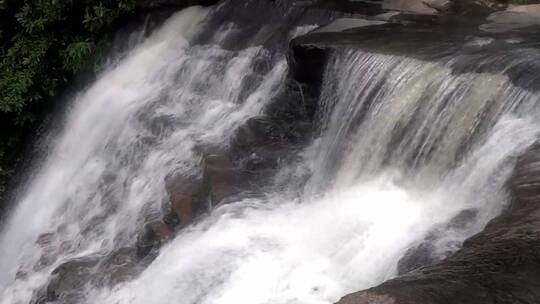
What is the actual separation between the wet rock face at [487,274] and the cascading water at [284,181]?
72 cm

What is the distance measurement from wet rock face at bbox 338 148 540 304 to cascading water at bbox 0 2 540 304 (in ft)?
2.37

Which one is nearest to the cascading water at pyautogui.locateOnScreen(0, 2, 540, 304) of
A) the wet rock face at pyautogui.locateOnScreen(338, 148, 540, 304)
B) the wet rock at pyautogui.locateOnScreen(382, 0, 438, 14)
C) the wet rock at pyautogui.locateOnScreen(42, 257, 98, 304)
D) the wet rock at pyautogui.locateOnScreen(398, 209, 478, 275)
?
the wet rock at pyautogui.locateOnScreen(398, 209, 478, 275)

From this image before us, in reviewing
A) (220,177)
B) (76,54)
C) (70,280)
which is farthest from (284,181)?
(76,54)

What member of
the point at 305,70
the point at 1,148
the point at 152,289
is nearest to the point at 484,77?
the point at 305,70

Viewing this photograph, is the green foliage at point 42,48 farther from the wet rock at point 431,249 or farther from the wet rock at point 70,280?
the wet rock at point 431,249

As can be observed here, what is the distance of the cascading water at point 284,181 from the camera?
5027 millimetres

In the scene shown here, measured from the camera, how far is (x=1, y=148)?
407 inches

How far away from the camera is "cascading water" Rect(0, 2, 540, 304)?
5.03m

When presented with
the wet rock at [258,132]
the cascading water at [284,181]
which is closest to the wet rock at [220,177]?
the cascading water at [284,181]

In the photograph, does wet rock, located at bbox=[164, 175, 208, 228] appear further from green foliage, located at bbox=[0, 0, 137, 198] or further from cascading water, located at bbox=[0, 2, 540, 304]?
green foliage, located at bbox=[0, 0, 137, 198]

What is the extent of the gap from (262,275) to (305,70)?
3.04m

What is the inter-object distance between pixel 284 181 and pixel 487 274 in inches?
141

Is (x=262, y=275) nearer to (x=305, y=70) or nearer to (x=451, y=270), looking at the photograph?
(x=451, y=270)

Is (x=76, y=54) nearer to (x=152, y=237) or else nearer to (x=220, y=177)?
(x=220, y=177)
